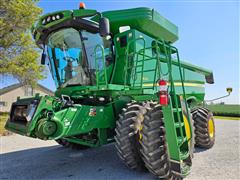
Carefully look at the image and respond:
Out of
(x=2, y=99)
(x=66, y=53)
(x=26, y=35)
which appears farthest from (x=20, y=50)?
(x=2, y=99)

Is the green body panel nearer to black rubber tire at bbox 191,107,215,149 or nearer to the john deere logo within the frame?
the john deere logo

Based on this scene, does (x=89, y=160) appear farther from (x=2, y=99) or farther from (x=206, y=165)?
(x=2, y=99)

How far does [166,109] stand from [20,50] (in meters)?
14.5

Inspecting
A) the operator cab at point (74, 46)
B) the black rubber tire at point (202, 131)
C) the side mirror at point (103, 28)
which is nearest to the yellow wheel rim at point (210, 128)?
the black rubber tire at point (202, 131)

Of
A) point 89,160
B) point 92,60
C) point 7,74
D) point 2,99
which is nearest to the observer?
point 92,60

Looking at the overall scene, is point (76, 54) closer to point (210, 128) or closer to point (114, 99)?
point (114, 99)

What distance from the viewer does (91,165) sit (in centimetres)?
437

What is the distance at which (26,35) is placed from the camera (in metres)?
14.7

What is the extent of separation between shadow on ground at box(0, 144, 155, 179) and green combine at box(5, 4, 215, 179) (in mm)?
429

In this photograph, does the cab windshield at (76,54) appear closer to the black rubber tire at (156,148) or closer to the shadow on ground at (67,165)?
the black rubber tire at (156,148)

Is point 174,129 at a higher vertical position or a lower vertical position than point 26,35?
lower

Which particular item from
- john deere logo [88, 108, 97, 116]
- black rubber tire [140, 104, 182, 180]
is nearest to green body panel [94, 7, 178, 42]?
john deere logo [88, 108, 97, 116]

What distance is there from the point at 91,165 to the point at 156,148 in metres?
1.78

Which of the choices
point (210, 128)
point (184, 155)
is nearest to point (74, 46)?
point (184, 155)
